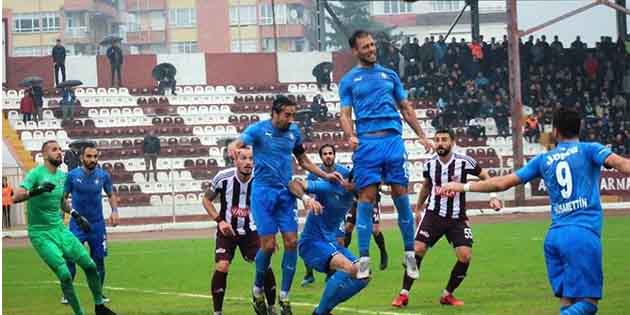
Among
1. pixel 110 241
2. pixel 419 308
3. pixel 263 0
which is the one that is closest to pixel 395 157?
pixel 419 308

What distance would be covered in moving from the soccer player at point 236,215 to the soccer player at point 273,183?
473 mm

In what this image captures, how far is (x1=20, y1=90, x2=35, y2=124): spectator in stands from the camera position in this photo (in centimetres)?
4969

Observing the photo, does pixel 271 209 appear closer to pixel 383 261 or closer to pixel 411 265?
pixel 411 265

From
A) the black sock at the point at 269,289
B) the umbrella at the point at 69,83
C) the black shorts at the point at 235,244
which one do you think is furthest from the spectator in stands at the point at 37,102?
the black sock at the point at 269,289

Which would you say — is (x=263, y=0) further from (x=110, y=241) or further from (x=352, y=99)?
(x=352, y=99)

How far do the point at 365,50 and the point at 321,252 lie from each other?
2568mm

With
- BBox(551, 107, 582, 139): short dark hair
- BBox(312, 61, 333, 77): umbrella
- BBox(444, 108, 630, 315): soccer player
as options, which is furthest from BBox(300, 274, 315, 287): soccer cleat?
BBox(312, 61, 333, 77): umbrella

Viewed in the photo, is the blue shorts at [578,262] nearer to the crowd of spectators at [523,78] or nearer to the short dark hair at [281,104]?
the short dark hair at [281,104]

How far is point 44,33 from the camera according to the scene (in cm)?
5109

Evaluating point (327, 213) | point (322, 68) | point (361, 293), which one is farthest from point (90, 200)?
point (322, 68)

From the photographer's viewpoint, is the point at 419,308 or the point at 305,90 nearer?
the point at 419,308

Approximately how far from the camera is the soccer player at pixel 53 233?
1675cm

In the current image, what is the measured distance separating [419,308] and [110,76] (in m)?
38.4

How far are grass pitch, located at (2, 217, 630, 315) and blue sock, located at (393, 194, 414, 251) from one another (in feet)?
2.92
